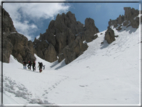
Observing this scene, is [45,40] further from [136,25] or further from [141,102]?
[141,102]

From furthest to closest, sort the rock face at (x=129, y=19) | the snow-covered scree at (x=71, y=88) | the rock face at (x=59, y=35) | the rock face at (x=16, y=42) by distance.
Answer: the rock face at (x=59, y=35) → the rock face at (x=129, y=19) → the rock face at (x=16, y=42) → the snow-covered scree at (x=71, y=88)

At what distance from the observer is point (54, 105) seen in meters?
4.23

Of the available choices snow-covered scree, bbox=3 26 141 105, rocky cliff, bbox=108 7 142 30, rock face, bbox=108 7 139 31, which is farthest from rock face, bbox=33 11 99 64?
snow-covered scree, bbox=3 26 141 105

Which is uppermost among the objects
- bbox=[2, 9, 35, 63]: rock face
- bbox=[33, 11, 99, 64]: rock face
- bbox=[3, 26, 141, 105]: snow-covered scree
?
bbox=[33, 11, 99, 64]: rock face

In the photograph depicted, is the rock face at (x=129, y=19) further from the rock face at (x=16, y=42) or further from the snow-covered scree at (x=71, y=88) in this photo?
the rock face at (x=16, y=42)

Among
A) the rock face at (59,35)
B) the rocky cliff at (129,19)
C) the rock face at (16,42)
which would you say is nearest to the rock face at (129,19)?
the rocky cliff at (129,19)

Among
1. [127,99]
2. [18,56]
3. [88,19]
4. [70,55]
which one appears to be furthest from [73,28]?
[127,99]

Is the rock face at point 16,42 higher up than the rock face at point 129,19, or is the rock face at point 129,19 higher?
the rock face at point 129,19

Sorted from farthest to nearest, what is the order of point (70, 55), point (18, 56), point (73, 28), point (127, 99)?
point (73, 28) → point (70, 55) → point (18, 56) → point (127, 99)

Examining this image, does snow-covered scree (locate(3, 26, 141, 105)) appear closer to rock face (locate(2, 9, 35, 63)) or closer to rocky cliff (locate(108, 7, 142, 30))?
rock face (locate(2, 9, 35, 63))

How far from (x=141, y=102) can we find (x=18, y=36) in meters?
32.1

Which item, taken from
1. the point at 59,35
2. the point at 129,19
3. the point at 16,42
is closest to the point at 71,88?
the point at 16,42

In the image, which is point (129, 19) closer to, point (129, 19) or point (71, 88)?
point (129, 19)

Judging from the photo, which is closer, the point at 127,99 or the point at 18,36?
the point at 127,99
